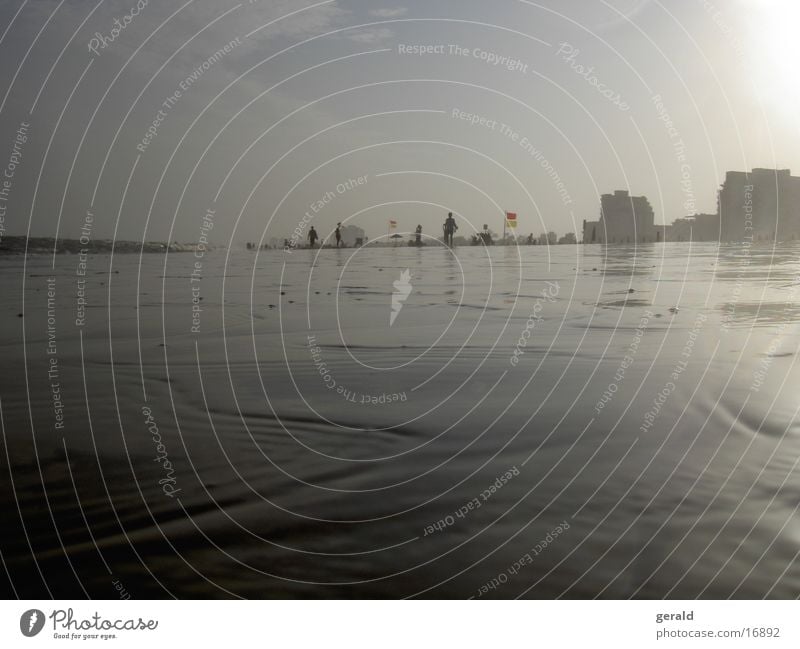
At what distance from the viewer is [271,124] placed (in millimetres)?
7621

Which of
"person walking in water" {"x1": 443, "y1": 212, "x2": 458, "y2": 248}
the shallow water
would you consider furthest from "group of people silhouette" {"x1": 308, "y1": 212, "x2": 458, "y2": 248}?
the shallow water

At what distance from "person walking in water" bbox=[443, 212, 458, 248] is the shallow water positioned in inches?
36.8

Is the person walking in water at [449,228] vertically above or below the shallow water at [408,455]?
above

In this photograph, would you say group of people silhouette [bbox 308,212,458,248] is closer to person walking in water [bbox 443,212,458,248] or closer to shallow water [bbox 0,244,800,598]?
→ person walking in water [bbox 443,212,458,248]

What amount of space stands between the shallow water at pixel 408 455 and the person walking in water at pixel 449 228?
36.8 inches

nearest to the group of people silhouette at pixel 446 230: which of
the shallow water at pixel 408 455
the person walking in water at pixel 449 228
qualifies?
the person walking in water at pixel 449 228

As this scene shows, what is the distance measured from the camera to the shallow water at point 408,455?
3.94 meters

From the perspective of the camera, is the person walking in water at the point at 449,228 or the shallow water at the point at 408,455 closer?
the shallow water at the point at 408,455

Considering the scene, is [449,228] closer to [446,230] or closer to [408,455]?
[446,230]

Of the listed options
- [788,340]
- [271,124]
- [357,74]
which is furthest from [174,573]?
[788,340]

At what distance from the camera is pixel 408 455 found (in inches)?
195

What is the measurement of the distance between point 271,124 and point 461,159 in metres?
1.97

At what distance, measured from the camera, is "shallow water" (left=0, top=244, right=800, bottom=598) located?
3936mm

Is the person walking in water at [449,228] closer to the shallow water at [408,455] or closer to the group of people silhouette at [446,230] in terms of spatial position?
the group of people silhouette at [446,230]
